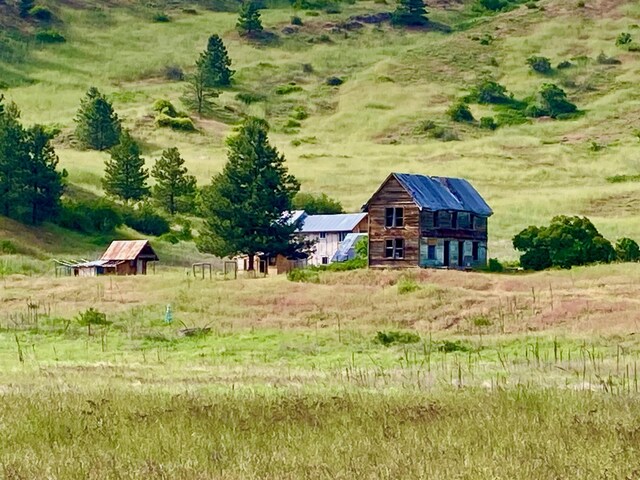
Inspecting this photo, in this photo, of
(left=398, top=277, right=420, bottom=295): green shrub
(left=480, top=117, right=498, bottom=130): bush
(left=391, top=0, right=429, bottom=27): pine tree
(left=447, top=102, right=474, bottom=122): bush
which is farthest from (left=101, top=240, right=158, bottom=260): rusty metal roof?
(left=391, top=0, right=429, bottom=27): pine tree

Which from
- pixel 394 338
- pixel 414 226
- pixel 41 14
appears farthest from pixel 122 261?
pixel 41 14

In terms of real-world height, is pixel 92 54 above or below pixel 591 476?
above

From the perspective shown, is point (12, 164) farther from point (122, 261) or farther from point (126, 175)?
point (122, 261)

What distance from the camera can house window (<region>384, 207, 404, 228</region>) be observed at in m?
69.2

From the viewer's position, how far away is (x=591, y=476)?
34.6 feet

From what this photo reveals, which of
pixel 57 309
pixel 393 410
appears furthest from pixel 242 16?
pixel 393 410

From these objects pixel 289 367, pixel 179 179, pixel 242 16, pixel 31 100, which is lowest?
pixel 289 367

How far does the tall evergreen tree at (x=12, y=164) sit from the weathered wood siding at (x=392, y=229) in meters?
27.1

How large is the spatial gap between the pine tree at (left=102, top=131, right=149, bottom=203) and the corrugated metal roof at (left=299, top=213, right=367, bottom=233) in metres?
14.7

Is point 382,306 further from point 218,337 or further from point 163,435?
point 163,435

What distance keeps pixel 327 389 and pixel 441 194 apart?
5470 cm

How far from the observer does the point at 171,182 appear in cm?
9344

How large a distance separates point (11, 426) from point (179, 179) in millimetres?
80528

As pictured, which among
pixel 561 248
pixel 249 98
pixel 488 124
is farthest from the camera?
pixel 249 98
